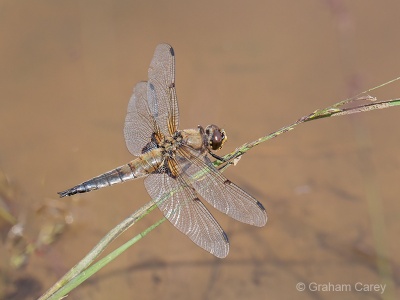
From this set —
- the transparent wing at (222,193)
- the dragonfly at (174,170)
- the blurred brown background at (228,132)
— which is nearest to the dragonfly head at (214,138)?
the dragonfly at (174,170)

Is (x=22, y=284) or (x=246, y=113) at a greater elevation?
(x=246, y=113)

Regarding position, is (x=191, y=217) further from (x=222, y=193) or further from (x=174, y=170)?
(x=174, y=170)

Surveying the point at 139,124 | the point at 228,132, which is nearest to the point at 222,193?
the point at 139,124

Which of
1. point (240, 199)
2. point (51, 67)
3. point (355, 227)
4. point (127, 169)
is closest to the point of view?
point (240, 199)

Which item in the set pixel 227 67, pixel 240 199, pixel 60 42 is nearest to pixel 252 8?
pixel 227 67

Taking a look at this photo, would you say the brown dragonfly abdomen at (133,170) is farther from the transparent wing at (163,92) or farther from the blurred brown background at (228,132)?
the blurred brown background at (228,132)

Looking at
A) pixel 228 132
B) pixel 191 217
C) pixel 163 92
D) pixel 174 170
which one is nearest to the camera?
pixel 191 217

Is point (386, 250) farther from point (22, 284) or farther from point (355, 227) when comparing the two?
point (22, 284)
